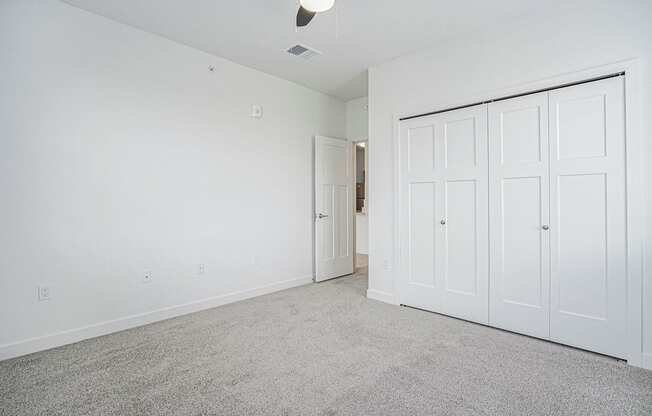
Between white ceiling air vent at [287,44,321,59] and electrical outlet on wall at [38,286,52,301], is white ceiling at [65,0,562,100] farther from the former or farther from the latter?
electrical outlet on wall at [38,286,52,301]

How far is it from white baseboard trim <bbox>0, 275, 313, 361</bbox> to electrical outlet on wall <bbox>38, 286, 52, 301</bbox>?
31cm

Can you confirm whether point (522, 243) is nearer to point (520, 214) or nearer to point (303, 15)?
point (520, 214)

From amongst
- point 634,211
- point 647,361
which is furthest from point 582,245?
point 647,361

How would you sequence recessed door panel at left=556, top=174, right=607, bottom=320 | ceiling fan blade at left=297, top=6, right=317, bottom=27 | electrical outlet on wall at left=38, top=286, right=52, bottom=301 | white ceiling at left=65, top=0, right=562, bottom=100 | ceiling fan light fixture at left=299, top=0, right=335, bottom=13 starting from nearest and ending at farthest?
ceiling fan light fixture at left=299, top=0, right=335, bottom=13 < ceiling fan blade at left=297, top=6, right=317, bottom=27 < recessed door panel at left=556, top=174, right=607, bottom=320 < electrical outlet on wall at left=38, top=286, right=52, bottom=301 < white ceiling at left=65, top=0, right=562, bottom=100

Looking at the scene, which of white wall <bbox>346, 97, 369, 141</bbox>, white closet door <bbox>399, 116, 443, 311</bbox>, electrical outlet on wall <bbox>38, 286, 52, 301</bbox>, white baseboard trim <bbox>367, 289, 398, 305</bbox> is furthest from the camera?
white wall <bbox>346, 97, 369, 141</bbox>

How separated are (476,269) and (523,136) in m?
1.28

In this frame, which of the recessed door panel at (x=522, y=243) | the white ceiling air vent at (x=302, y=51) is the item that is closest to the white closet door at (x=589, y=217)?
the recessed door panel at (x=522, y=243)

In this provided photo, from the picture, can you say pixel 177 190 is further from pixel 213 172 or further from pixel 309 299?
pixel 309 299

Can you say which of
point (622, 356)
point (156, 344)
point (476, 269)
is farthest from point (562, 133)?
point (156, 344)

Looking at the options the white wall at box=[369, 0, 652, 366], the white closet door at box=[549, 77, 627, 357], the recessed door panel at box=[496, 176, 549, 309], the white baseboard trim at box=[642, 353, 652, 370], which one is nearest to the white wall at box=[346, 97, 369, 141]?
the white wall at box=[369, 0, 652, 366]

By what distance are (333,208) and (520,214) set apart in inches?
106

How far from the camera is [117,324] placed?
2.97 m

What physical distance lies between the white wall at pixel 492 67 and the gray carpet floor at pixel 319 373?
778 mm

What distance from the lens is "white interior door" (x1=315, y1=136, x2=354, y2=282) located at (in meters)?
4.82
